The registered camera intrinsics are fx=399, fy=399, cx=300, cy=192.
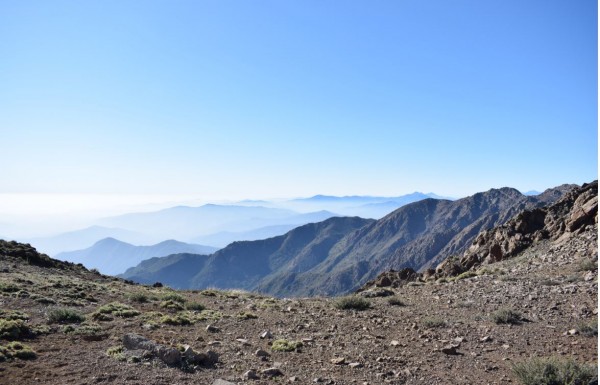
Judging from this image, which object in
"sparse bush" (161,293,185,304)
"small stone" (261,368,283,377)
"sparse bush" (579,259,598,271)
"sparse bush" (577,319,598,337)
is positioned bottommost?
"sparse bush" (161,293,185,304)

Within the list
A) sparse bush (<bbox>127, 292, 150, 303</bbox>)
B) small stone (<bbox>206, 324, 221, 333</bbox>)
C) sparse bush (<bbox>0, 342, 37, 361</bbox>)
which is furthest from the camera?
sparse bush (<bbox>127, 292, 150, 303</bbox>)

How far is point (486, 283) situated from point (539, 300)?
19.3 ft

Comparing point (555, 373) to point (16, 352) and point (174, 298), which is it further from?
point (174, 298)

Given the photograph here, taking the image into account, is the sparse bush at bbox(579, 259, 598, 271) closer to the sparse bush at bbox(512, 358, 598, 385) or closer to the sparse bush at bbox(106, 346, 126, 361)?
the sparse bush at bbox(512, 358, 598, 385)

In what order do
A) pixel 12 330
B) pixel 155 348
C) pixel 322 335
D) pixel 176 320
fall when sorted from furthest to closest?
pixel 176 320 → pixel 322 335 → pixel 12 330 → pixel 155 348

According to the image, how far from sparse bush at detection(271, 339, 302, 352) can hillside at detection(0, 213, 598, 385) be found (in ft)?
0.10

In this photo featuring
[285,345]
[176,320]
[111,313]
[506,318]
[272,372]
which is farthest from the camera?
[111,313]

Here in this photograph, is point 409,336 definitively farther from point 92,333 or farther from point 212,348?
point 92,333

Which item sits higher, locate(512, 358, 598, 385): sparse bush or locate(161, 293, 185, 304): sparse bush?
locate(512, 358, 598, 385): sparse bush

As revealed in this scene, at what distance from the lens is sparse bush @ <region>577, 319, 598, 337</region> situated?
11789 millimetres

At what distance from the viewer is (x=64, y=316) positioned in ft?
48.1

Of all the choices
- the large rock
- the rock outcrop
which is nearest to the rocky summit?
the large rock

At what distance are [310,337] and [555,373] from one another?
6.84 meters

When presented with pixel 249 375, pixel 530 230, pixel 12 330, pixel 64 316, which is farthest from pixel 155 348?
pixel 530 230
